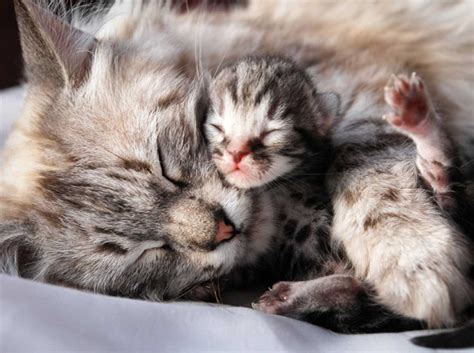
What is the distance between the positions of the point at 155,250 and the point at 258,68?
16.0 inches

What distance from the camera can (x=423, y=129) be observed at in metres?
0.98

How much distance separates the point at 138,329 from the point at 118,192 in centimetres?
27

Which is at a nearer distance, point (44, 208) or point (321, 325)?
point (321, 325)

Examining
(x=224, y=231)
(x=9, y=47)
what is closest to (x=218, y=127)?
(x=224, y=231)

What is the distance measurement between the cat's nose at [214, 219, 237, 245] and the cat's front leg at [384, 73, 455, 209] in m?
0.33

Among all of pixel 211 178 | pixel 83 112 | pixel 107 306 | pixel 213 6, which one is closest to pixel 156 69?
pixel 83 112

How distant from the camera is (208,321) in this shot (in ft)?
3.12

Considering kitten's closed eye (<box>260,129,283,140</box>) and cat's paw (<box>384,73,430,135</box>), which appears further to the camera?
kitten's closed eye (<box>260,129,283,140</box>)

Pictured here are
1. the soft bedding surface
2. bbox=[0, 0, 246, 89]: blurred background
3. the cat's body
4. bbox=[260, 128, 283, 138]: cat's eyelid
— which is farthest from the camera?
bbox=[0, 0, 246, 89]: blurred background

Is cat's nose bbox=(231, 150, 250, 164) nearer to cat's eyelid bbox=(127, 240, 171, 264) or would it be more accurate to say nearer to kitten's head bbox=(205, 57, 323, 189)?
kitten's head bbox=(205, 57, 323, 189)

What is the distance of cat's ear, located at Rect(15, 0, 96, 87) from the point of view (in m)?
1.13

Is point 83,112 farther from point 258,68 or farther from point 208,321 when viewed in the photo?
point 208,321

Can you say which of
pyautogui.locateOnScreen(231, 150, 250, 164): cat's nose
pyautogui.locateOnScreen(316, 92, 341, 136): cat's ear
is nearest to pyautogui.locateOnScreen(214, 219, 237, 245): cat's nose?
pyautogui.locateOnScreen(231, 150, 250, 164): cat's nose

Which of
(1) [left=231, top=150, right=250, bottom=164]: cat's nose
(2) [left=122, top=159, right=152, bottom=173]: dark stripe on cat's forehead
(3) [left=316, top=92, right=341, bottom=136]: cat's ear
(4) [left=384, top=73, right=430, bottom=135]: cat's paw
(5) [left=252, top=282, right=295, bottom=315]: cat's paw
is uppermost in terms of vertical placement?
(4) [left=384, top=73, right=430, bottom=135]: cat's paw
